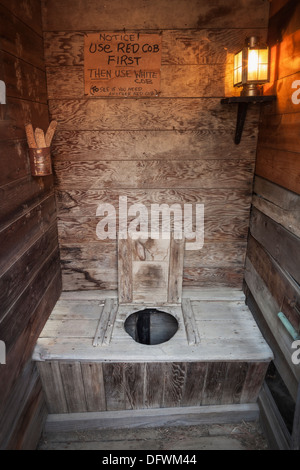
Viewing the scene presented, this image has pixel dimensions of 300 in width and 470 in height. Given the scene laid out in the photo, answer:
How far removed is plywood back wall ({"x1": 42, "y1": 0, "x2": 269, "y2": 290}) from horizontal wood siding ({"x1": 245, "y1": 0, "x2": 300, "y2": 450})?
0.21 meters

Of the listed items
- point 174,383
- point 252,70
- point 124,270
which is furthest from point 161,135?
point 174,383

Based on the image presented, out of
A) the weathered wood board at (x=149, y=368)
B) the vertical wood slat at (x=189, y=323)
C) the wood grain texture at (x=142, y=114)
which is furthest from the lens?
the wood grain texture at (x=142, y=114)

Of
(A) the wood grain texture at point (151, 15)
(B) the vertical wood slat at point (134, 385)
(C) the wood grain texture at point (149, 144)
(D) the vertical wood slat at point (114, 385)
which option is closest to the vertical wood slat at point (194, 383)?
(B) the vertical wood slat at point (134, 385)

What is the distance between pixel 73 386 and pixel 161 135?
1789 mm

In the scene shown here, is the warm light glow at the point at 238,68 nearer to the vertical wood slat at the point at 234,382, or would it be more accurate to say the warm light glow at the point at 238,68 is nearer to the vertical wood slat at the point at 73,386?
the vertical wood slat at the point at 234,382

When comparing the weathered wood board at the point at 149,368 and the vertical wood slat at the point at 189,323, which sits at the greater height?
the vertical wood slat at the point at 189,323

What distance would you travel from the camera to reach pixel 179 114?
7.07 feet

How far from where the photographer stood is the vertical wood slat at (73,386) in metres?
1.93

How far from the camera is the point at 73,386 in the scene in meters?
1.99

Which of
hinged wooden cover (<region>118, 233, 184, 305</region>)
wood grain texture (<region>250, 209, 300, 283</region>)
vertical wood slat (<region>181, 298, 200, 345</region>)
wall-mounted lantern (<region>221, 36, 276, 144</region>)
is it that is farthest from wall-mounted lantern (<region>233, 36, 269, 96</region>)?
vertical wood slat (<region>181, 298, 200, 345</region>)

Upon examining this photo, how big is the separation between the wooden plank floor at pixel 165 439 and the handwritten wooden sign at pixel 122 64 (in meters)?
2.29

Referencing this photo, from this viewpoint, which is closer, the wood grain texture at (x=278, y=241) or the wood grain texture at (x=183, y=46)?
the wood grain texture at (x=278, y=241)

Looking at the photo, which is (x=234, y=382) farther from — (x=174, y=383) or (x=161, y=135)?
(x=161, y=135)
